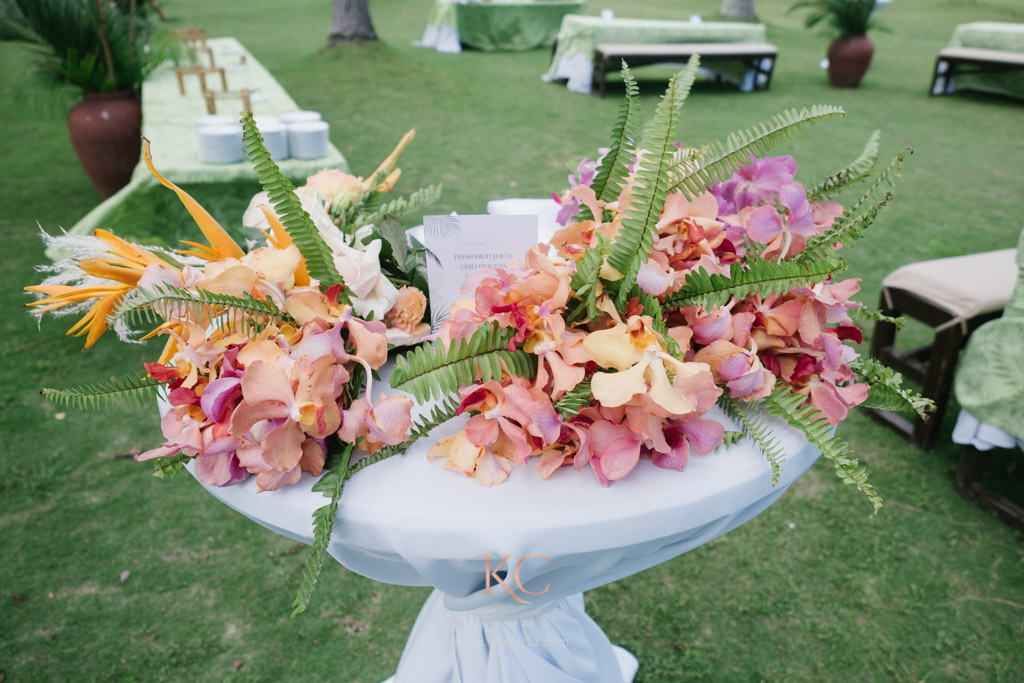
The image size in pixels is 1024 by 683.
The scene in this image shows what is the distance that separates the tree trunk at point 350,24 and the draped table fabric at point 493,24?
1.20 metres

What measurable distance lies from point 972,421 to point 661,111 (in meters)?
1.91

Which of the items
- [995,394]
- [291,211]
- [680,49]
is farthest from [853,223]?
[680,49]

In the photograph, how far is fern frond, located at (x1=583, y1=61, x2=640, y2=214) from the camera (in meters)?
0.82

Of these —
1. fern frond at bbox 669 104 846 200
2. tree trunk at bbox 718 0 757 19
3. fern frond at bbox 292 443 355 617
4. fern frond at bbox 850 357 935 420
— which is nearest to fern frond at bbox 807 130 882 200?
fern frond at bbox 669 104 846 200

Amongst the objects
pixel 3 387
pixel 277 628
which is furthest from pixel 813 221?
pixel 3 387

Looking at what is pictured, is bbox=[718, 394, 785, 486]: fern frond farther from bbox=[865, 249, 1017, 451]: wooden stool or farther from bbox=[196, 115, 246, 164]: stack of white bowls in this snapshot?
bbox=[196, 115, 246, 164]: stack of white bowls

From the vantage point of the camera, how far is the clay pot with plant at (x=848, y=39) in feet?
24.4

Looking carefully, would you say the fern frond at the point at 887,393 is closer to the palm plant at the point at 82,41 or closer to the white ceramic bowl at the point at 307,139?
the white ceramic bowl at the point at 307,139

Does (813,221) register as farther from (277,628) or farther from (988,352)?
(277,628)

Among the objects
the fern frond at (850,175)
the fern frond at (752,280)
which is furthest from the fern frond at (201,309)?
the fern frond at (850,175)

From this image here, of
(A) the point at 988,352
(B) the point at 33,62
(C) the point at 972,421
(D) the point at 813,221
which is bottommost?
(C) the point at 972,421

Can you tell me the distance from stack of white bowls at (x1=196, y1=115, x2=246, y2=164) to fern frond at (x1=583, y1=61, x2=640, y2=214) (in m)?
2.44

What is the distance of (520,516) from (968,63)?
8.83m

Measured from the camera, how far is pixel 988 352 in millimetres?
2064
